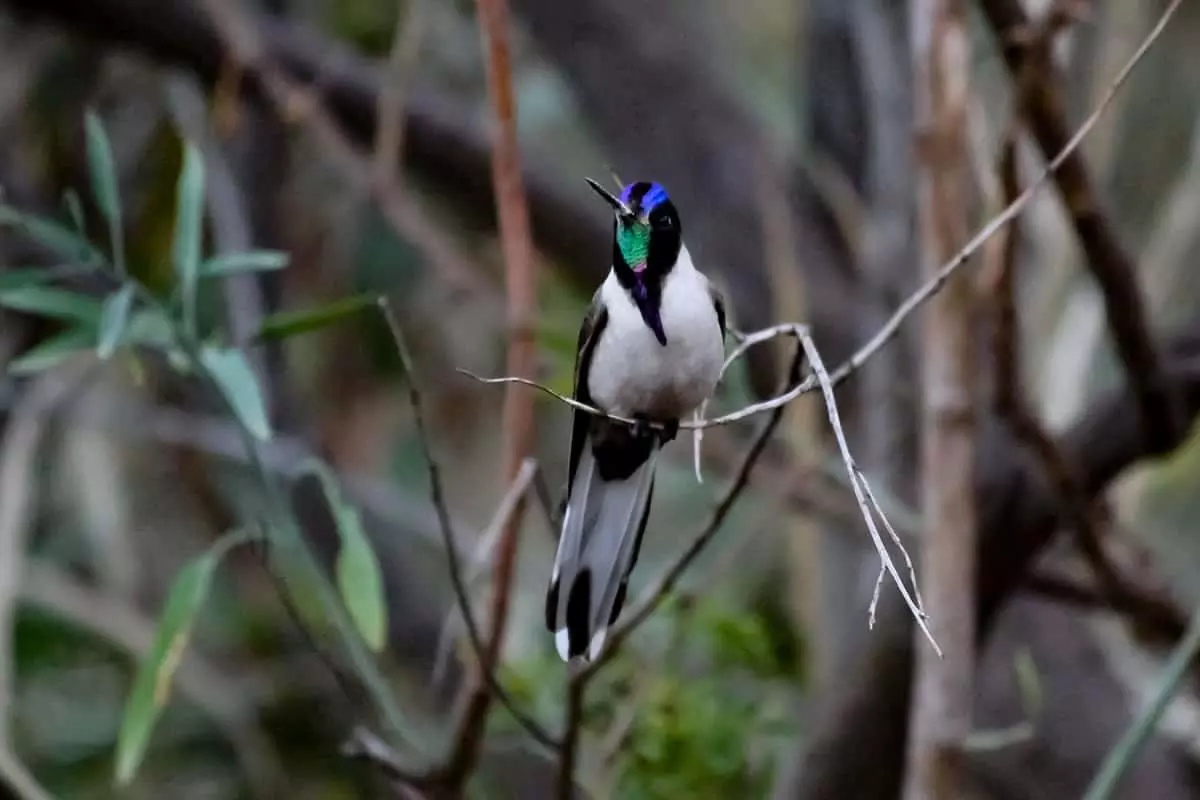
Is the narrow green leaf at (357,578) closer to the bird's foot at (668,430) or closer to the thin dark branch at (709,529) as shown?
the thin dark branch at (709,529)

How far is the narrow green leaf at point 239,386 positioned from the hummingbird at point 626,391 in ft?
0.68

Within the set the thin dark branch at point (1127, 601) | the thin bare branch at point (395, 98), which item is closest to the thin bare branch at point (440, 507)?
the thin bare branch at point (395, 98)

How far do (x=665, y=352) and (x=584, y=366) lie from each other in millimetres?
76

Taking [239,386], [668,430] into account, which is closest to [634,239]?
[668,430]

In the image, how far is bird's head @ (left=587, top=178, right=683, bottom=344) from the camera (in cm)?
54

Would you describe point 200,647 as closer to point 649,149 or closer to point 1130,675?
point 649,149

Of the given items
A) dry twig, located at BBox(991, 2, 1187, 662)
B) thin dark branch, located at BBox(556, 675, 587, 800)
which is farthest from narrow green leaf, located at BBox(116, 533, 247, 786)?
dry twig, located at BBox(991, 2, 1187, 662)

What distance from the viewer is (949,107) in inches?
39.9

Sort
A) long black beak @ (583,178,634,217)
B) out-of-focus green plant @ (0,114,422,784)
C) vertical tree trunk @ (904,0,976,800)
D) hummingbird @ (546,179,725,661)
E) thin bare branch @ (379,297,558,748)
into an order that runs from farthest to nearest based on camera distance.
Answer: vertical tree trunk @ (904,0,976,800) < out-of-focus green plant @ (0,114,422,784) < thin bare branch @ (379,297,558,748) < hummingbird @ (546,179,725,661) < long black beak @ (583,178,634,217)

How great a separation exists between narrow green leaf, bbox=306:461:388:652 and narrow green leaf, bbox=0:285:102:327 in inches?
6.5

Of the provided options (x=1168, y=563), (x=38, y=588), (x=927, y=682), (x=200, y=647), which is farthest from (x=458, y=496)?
(x=927, y=682)

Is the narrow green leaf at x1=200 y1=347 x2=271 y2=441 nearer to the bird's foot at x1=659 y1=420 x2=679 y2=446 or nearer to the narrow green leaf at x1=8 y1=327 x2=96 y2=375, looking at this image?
the narrow green leaf at x1=8 y1=327 x2=96 y2=375

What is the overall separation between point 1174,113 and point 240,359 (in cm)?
176

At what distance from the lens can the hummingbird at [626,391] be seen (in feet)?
1.91
